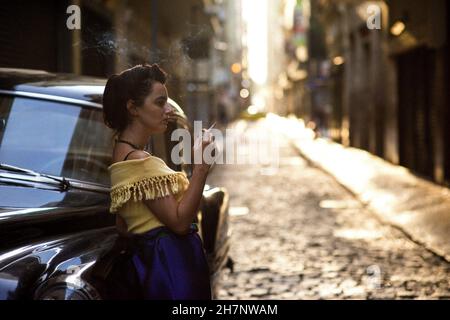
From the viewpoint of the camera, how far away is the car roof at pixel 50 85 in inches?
135

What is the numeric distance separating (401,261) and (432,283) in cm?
106

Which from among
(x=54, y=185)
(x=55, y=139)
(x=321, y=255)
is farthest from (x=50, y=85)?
(x=321, y=255)

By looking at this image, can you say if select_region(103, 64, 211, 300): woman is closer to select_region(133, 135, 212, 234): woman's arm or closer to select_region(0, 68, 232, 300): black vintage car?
select_region(133, 135, 212, 234): woman's arm

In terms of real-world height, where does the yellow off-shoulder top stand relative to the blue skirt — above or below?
above

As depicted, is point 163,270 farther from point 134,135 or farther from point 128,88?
point 128,88

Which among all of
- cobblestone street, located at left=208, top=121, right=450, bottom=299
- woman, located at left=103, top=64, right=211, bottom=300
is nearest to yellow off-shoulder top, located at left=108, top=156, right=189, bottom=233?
woman, located at left=103, top=64, right=211, bottom=300

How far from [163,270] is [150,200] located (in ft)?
0.73

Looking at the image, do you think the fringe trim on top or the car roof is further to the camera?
the car roof

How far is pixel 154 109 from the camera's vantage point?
2.29 meters

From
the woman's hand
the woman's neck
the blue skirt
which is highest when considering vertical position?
the woman's neck

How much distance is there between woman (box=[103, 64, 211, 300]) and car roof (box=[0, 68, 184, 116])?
1219mm

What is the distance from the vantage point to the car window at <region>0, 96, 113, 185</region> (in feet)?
10.4

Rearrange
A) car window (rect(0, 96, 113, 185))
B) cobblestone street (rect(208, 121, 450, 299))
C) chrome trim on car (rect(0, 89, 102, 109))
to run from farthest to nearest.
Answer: cobblestone street (rect(208, 121, 450, 299)) < chrome trim on car (rect(0, 89, 102, 109)) < car window (rect(0, 96, 113, 185))

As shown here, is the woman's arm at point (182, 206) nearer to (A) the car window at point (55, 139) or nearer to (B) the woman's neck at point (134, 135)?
(B) the woman's neck at point (134, 135)
